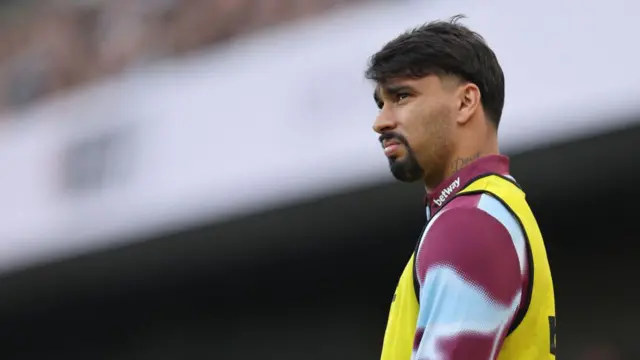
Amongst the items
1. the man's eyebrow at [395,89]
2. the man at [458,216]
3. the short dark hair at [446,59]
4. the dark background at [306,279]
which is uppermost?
the dark background at [306,279]

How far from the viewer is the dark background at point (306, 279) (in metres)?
7.81

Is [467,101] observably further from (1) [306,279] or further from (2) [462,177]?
(1) [306,279]

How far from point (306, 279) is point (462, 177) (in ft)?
25.9

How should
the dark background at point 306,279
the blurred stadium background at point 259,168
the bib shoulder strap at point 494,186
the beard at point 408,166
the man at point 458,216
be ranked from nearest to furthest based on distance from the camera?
1. the man at point 458,216
2. the bib shoulder strap at point 494,186
3. the beard at point 408,166
4. the blurred stadium background at point 259,168
5. the dark background at point 306,279

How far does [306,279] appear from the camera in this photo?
1023 centimetres

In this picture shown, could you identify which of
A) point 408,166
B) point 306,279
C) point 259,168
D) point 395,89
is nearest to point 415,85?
point 395,89

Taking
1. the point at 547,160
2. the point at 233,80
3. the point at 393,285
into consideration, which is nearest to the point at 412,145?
the point at 547,160

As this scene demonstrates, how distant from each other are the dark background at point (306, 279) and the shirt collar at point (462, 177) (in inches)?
158

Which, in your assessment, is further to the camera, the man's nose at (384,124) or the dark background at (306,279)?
the dark background at (306,279)

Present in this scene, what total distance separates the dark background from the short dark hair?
158 inches

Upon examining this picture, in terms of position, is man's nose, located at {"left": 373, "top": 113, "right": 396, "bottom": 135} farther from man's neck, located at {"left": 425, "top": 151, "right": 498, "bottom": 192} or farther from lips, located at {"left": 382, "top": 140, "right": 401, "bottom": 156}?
man's neck, located at {"left": 425, "top": 151, "right": 498, "bottom": 192}

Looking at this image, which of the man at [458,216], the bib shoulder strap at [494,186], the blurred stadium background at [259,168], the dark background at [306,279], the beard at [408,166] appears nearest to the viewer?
the man at [458,216]

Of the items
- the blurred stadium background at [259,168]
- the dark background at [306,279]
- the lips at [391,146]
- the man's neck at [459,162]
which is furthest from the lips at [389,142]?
the dark background at [306,279]

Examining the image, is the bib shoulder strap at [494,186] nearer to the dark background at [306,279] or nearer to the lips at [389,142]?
the lips at [389,142]
